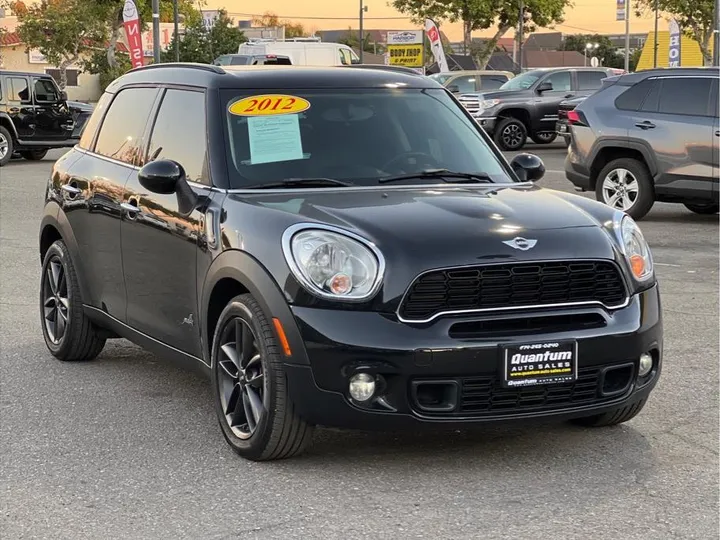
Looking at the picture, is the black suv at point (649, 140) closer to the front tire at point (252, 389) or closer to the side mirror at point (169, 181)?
the side mirror at point (169, 181)

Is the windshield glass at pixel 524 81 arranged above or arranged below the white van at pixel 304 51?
below

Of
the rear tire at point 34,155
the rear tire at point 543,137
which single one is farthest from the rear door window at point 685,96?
the rear tire at point 34,155

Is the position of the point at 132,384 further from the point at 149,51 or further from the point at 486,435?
the point at 149,51

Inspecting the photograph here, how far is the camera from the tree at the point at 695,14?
53.9 m

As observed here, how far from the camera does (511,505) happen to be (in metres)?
4.51

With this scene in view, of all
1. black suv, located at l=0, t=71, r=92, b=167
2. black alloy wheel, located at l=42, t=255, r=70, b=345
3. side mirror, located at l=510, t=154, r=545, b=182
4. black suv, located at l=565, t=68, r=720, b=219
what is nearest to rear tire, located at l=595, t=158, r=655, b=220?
black suv, located at l=565, t=68, r=720, b=219

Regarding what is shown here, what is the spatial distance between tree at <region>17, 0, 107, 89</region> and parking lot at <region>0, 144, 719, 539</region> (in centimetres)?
6152

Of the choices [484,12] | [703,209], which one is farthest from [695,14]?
[703,209]

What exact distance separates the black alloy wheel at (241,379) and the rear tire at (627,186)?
932 centimetres

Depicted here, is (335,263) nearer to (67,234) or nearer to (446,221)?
(446,221)

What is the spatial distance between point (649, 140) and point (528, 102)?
14183 mm

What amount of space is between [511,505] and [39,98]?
71.3ft

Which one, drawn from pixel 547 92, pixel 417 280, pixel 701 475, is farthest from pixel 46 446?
pixel 547 92

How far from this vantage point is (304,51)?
128 ft
